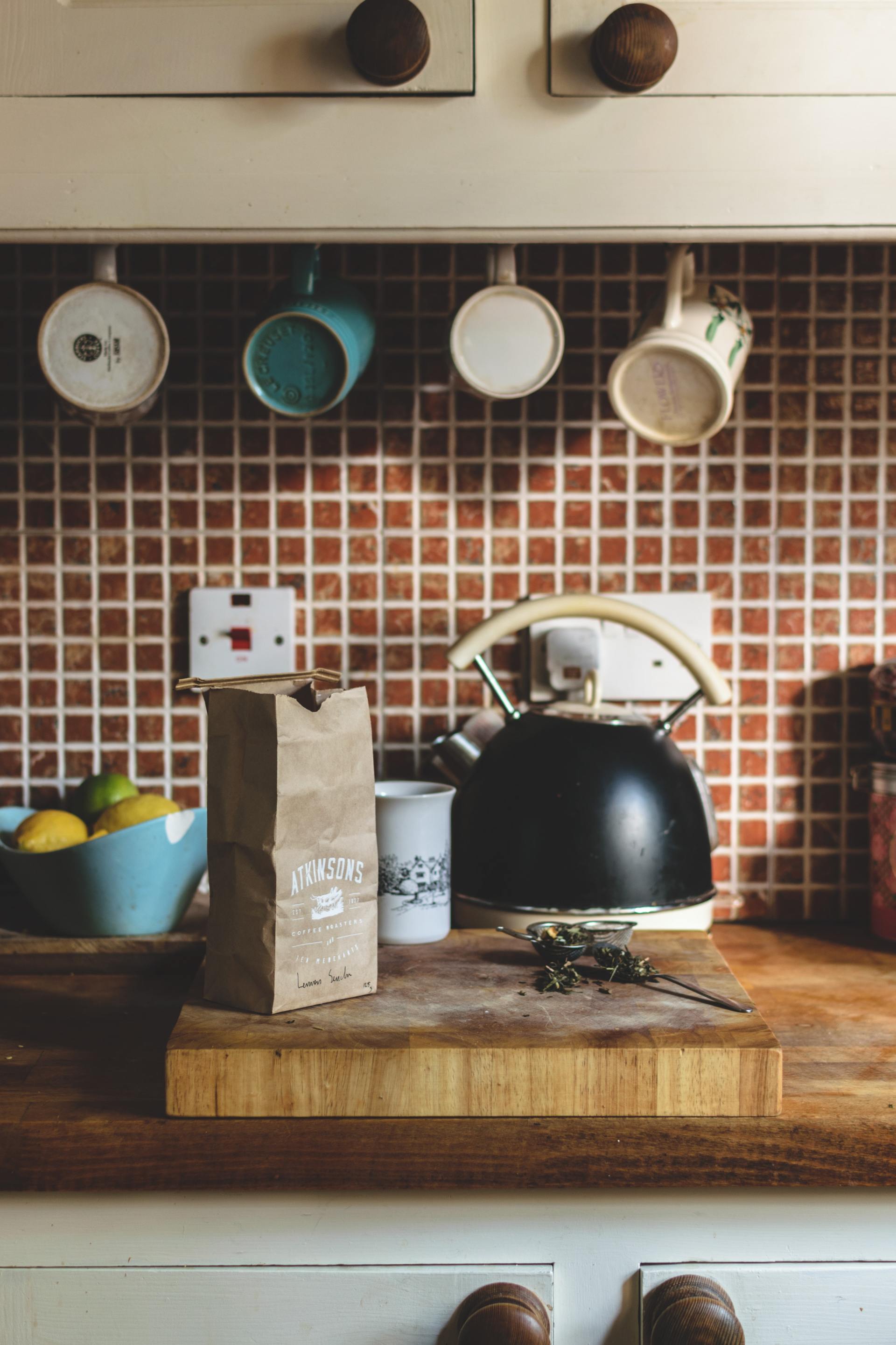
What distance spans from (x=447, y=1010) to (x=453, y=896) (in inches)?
10.8

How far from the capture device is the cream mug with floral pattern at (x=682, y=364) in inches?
39.8

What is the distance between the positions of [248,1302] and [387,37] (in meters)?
0.94

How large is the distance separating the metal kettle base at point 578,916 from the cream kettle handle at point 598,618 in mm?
215

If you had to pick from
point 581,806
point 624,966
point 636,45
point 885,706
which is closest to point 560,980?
point 624,966

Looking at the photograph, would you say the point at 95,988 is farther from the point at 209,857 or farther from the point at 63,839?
the point at 209,857

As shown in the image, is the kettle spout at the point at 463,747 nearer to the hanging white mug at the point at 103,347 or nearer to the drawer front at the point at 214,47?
the hanging white mug at the point at 103,347

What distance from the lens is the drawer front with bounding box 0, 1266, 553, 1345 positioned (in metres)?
0.71

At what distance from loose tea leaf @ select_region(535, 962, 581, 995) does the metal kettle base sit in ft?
0.35

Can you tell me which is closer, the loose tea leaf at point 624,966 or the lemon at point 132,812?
the loose tea leaf at point 624,966

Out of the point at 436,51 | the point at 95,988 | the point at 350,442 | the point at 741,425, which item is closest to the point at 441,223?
the point at 436,51

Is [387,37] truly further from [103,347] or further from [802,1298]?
[802,1298]

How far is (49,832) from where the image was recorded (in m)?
1.05

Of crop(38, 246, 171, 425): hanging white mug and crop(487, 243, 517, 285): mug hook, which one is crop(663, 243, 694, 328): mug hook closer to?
crop(487, 243, 517, 285): mug hook

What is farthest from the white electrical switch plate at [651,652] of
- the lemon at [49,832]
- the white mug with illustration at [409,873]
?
the lemon at [49,832]
